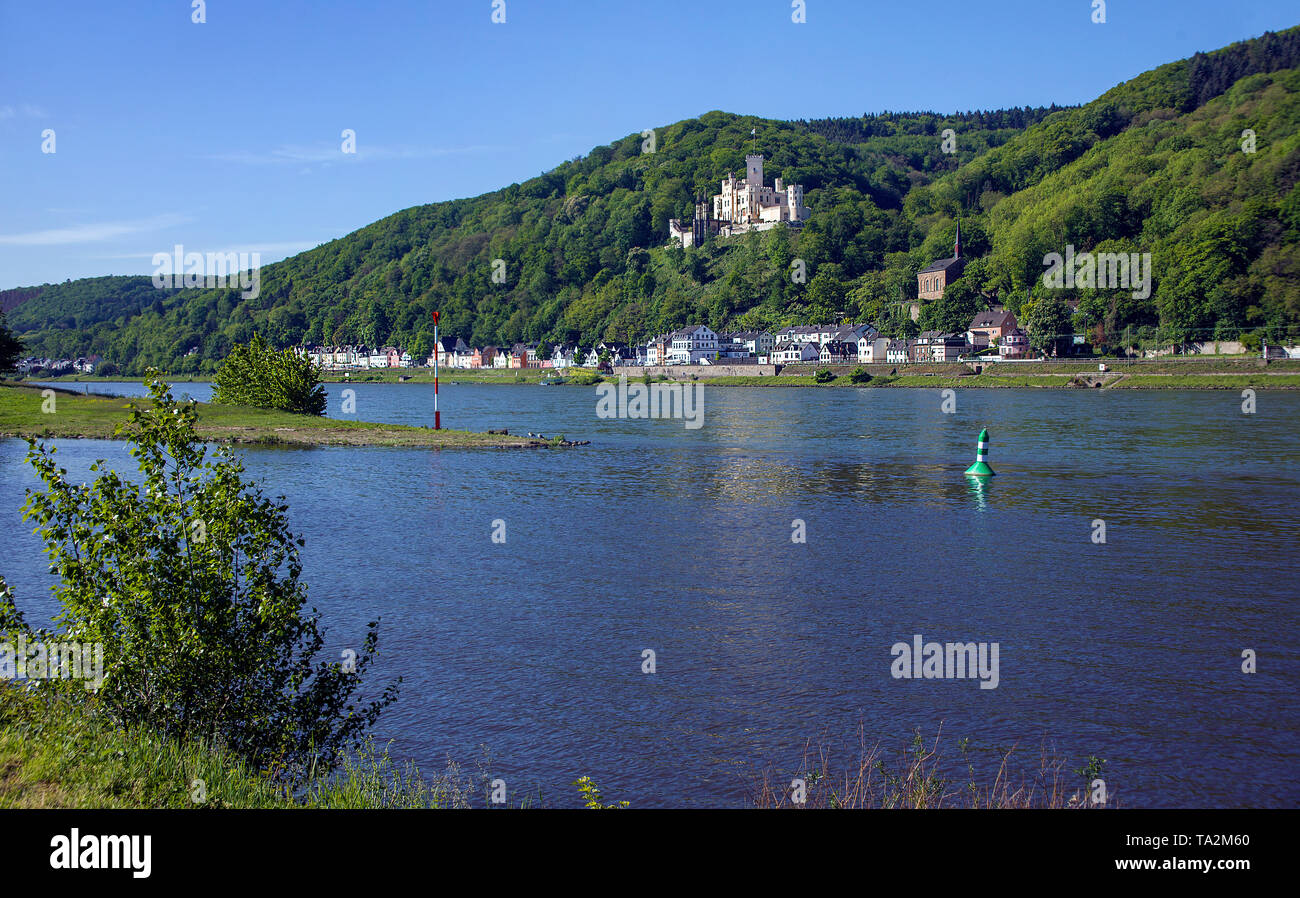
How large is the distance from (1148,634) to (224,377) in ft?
247

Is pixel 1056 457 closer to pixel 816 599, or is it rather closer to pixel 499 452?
pixel 499 452

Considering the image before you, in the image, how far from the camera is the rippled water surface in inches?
594

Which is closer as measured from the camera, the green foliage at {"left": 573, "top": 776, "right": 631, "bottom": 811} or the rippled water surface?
the green foliage at {"left": 573, "top": 776, "right": 631, "bottom": 811}

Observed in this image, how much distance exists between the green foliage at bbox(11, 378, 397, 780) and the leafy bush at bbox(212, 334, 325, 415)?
6748cm

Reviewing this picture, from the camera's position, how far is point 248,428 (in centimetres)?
6525

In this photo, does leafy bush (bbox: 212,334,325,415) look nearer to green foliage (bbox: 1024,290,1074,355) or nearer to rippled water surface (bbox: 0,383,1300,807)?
rippled water surface (bbox: 0,383,1300,807)
